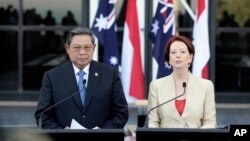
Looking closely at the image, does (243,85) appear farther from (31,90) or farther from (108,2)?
(31,90)

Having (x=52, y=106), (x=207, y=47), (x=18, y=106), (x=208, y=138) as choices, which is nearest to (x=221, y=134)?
(x=208, y=138)

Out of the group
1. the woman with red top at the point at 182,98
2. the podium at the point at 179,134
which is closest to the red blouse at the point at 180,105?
the woman with red top at the point at 182,98

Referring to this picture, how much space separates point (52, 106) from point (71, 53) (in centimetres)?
40

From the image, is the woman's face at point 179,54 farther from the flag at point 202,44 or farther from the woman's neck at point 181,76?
the flag at point 202,44

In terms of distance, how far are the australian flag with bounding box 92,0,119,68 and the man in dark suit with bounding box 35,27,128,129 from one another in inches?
228

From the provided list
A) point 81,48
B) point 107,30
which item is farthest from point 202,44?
point 81,48

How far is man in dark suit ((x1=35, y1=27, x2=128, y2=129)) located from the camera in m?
4.53

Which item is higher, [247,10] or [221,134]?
[247,10]

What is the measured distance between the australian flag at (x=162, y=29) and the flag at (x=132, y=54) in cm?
36

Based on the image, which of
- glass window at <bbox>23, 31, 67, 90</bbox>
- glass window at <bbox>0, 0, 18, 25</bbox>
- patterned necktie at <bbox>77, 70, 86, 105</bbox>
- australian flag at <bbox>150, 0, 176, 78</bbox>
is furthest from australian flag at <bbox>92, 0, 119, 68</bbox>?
patterned necktie at <bbox>77, 70, 86, 105</bbox>

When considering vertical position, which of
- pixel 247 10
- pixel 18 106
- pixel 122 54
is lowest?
pixel 18 106

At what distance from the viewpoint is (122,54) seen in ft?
35.1

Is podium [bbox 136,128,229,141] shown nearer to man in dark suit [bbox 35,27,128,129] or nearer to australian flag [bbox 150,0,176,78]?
man in dark suit [bbox 35,27,128,129]

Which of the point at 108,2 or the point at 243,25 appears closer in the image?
the point at 108,2
